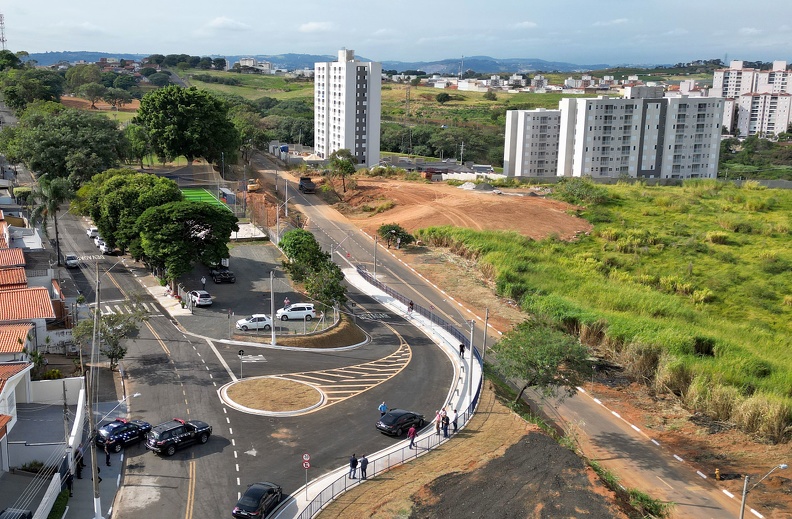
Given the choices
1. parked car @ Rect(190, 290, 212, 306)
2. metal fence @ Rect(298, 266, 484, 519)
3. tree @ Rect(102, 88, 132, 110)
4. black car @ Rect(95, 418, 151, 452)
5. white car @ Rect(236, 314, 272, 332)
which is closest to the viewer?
metal fence @ Rect(298, 266, 484, 519)

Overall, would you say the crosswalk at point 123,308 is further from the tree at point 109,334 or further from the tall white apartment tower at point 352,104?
the tall white apartment tower at point 352,104

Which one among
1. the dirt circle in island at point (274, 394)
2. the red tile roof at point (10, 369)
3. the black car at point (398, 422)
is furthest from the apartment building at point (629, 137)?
the red tile roof at point (10, 369)

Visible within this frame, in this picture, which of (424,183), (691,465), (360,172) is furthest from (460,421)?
(360,172)

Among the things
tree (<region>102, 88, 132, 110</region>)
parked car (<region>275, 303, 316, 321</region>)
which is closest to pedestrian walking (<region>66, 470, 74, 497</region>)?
parked car (<region>275, 303, 316, 321</region>)

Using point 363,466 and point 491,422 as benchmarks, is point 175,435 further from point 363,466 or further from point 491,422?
point 491,422

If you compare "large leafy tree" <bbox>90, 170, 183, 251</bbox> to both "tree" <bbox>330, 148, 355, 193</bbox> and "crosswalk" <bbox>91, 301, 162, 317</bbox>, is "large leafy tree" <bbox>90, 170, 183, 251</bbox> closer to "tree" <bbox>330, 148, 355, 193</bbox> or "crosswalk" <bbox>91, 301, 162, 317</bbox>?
"crosswalk" <bbox>91, 301, 162, 317</bbox>

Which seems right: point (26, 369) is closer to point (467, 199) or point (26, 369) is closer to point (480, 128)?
point (467, 199)
